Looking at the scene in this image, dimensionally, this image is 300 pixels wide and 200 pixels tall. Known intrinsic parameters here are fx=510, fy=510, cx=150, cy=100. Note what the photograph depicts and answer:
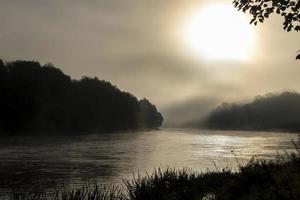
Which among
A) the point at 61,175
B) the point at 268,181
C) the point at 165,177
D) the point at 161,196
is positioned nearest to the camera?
the point at 268,181

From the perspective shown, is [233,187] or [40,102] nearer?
[233,187]

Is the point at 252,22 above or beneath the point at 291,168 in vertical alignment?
above

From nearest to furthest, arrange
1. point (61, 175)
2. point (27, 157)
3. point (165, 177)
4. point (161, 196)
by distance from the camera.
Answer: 1. point (161, 196)
2. point (165, 177)
3. point (61, 175)
4. point (27, 157)

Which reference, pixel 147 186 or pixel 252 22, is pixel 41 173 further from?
pixel 252 22

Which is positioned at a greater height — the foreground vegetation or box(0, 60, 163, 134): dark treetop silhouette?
box(0, 60, 163, 134): dark treetop silhouette

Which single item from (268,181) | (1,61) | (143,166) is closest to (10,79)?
(1,61)

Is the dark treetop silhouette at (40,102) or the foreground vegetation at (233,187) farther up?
the dark treetop silhouette at (40,102)

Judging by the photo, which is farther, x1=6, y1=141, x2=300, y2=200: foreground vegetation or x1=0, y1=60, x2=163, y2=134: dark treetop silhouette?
x1=0, y1=60, x2=163, y2=134: dark treetop silhouette

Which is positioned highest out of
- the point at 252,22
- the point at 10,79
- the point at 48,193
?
the point at 10,79

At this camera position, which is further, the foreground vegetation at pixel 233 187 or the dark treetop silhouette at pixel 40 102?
the dark treetop silhouette at pixel 40 102

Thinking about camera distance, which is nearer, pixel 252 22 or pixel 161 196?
pixel 252 22

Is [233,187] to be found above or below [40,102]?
below

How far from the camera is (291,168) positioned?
19672 mm

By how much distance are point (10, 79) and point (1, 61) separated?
630 centimetres
